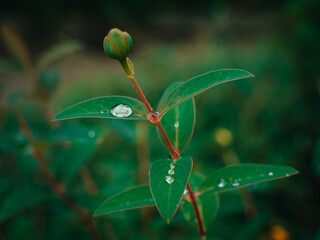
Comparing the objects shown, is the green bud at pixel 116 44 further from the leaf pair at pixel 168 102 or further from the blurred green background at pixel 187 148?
the blurred green background at pixel 187 148

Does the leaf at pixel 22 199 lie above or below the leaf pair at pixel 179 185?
above

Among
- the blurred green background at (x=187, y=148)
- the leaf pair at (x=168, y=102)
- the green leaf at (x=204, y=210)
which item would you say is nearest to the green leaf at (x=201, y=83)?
the leaf pair at (x=168, y=102)

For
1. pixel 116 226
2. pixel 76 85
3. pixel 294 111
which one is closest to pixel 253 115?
pixel 294 111

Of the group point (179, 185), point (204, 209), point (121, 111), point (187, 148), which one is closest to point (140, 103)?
point (121, 111)

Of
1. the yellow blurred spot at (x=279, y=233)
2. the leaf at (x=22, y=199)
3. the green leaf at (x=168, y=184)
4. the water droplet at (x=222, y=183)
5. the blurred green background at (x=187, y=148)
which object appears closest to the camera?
the green leaf at (x=168, y=184)

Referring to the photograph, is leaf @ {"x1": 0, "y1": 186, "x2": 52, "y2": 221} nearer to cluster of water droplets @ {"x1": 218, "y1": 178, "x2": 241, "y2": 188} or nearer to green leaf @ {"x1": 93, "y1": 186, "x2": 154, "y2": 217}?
green leaf @ {"x1": 93, "y1": 186, "x2": 154, "y2": 217}

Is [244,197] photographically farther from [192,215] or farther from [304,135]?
[192,215]
